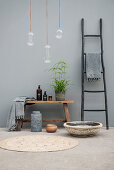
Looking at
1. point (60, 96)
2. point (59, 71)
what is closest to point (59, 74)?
point (59, 71)

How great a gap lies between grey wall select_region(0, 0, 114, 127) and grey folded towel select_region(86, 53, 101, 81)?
0.24 m

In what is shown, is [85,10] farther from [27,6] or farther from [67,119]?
[67,119]

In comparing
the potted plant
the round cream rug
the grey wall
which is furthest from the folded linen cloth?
the round cream rug

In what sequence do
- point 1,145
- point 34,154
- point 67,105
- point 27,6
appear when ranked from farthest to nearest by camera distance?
point 27,6 → point 67,105 → point 1,145 → point 34,154

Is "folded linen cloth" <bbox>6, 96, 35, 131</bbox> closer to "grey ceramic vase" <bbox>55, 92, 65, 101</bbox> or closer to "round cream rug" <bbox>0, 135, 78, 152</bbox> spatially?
"grey ceramic vase" <bbox>55, 92, 65, 101</bbox>

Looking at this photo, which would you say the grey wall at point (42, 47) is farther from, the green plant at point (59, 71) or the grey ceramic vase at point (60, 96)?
the grey ceramic vase at point (60, 96)

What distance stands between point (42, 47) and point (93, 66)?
0.99 m

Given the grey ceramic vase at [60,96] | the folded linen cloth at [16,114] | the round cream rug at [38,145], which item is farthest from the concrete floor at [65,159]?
the grey ceramic vase at [60,96]

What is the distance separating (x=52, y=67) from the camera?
3.98m

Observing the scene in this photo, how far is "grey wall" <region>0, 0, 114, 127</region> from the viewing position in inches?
154

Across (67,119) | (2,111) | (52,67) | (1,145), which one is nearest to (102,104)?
(67,119)

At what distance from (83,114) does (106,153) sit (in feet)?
5.44

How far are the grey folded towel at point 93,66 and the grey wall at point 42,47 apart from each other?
24 centimetres

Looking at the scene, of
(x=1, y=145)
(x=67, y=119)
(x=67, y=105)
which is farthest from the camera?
(x=67, y=105)
